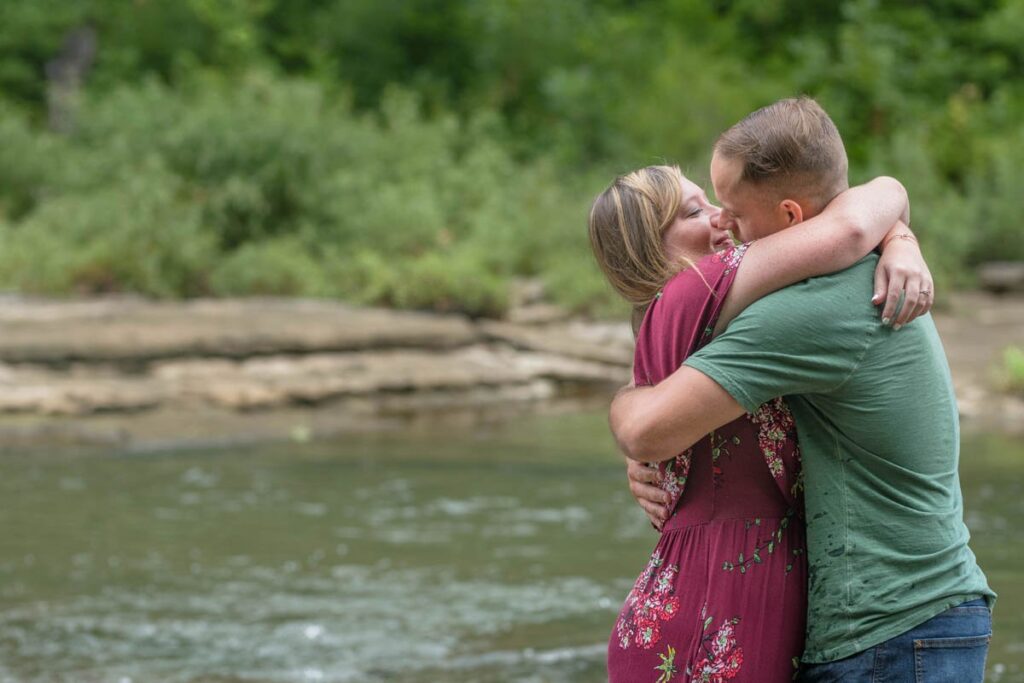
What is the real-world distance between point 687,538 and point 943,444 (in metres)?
0.46

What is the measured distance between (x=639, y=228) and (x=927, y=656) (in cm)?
88

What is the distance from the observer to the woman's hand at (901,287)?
225 cm

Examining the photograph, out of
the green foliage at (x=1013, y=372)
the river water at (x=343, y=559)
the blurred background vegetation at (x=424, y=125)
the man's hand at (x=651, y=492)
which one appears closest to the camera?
the man's hand at (x=651, y=492)

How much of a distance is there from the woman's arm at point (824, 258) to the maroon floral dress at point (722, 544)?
0.03m

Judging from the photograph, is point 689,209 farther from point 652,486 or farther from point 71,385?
point 71,385

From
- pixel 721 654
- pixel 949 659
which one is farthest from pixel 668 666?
pixel 949 659

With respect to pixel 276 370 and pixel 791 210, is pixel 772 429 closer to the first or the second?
pixel 791 210

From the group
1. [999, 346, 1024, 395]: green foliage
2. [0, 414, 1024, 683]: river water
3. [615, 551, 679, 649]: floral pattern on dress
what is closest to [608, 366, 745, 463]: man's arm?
[615, 551, 679, 649]: floral pattern on dress

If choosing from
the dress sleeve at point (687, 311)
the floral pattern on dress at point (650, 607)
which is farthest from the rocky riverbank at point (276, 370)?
the dress sleeve at point (687, 311)

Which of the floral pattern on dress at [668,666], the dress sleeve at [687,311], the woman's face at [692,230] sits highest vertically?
the woman's face at [692,230]

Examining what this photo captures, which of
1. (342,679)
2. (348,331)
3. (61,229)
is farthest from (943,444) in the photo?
(61,229)

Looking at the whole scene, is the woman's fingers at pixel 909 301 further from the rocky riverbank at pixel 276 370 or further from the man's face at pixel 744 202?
the rocky riverbank at pixel 276 370

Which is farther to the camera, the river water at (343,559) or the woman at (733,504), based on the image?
the river water at (343,559)

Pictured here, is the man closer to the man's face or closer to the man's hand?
the man's face
